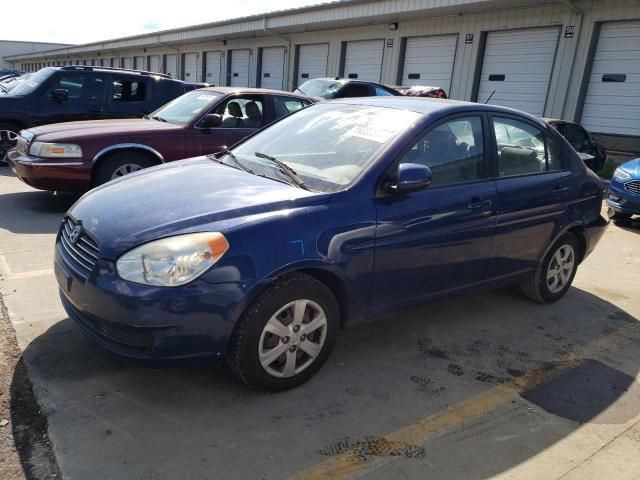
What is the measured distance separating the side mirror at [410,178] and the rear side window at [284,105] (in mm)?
4478

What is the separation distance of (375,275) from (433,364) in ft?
2.65

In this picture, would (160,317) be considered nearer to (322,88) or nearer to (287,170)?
(287,170)

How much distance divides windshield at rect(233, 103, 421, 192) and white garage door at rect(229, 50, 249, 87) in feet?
→ 73.7

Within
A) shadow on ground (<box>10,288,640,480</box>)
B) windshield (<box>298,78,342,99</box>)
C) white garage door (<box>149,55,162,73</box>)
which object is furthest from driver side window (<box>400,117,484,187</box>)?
white garage door (<box>149,55,162,73</box>)

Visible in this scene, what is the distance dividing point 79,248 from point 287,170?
130 cm

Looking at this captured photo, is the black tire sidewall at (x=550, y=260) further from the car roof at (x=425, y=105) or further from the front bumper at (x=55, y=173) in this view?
the front bumper at (x=55, y=173)

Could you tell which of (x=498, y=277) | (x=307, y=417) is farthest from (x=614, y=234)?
(x=307, y=417)

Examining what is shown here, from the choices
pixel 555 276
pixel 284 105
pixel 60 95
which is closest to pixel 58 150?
pixel 284 105

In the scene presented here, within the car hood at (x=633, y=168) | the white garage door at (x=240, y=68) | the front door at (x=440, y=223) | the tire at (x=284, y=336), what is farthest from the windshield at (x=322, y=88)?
the white garage door at (x=240, y=68)

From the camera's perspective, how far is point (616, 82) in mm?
13023

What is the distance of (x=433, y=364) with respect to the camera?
360 centimetres

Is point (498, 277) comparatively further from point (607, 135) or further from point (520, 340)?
point (607, 135)

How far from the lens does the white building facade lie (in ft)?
42.9

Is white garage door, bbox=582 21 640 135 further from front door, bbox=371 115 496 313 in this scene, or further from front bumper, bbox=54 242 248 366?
front bumper, bbox=54 242 248 366
